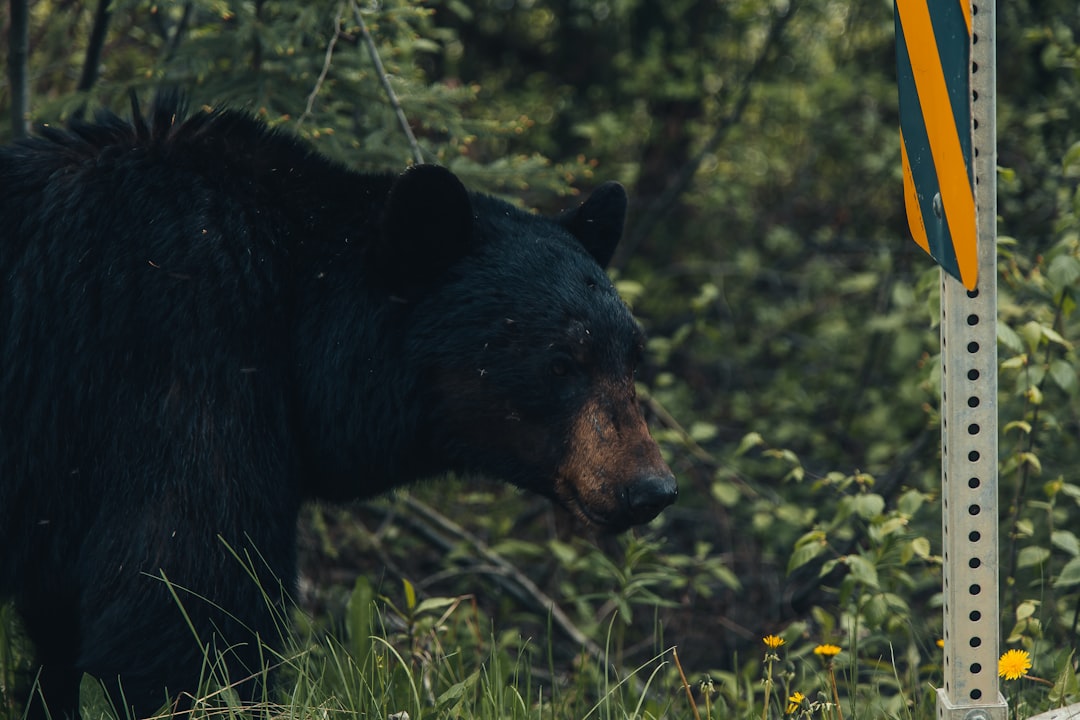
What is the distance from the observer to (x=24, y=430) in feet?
8.84

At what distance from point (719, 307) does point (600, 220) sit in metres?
4.00

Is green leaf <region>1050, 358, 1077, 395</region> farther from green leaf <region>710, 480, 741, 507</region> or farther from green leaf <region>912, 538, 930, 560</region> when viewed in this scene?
green leaf <region>710, 480, 741, 507</region>

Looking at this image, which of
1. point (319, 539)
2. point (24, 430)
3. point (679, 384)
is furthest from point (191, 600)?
point (679, 384)

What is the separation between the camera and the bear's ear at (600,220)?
3404 mm

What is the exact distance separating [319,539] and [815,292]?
3.92 m

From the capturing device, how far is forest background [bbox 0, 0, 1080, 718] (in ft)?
12.1

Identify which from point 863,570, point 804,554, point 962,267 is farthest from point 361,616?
point 962,267

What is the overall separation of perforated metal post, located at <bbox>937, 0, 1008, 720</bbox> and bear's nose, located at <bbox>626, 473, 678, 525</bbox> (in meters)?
0.78

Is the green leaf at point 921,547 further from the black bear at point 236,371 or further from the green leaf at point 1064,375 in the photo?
the black bear at point 236,371

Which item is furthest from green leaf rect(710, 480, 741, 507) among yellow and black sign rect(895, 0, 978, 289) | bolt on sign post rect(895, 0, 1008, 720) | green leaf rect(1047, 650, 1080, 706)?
yellow and black sign rect(895, 0, 978, 289)

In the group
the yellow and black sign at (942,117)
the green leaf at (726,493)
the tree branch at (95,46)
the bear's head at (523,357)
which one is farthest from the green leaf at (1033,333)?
the tree branch at (95,46)

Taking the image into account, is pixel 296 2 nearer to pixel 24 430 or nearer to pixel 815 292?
pixel 24 430

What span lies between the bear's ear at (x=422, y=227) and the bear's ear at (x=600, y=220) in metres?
0.45

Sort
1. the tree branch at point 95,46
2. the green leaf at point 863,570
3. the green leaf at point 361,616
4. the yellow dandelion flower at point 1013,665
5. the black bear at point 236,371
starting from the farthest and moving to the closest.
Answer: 1. the tree branch at point 95,46
2. the green leaf at point 361,616
3. the green leaf at point 863,570
4. the yellow dandelion flower at point 1013,665
5. the black bear at point 236,371
